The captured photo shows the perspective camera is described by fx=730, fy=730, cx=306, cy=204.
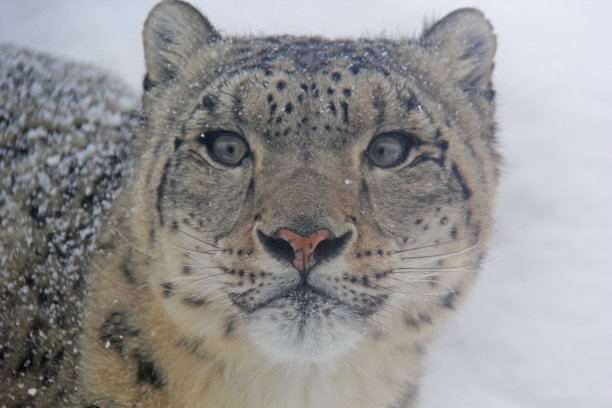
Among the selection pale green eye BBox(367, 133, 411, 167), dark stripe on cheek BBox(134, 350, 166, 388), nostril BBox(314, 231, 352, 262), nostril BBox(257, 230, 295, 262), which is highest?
pale green eye BBox(367, 133, 411, 167)

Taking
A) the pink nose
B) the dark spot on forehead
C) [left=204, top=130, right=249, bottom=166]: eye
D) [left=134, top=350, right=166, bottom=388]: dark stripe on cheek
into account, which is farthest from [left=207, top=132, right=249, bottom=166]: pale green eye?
[left=134, top=350, right=166, bottom=388]: dark stripe on cheek

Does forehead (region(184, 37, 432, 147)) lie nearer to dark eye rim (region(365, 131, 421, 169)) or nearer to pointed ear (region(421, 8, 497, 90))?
dark eye rim (region(365, 131, 421, 169))

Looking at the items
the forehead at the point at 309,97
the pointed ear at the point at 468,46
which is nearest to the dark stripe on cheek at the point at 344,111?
the forehead at the point at 309,97

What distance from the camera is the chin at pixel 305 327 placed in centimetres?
262

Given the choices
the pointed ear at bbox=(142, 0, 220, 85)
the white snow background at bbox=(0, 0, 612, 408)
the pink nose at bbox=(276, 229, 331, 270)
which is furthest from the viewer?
the white snow background at bbox=(0, 0, 612, 408)

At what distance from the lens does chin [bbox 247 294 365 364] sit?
8.59ft

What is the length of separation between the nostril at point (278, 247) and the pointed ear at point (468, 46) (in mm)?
1572

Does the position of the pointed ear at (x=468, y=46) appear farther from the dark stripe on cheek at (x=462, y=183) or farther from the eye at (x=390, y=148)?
the eye at (x=390, y=148)

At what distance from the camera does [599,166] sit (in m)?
7.00

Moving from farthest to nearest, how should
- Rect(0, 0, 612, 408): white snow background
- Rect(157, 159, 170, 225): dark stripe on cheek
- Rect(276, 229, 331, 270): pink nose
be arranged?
Rect(0, 0, 612, 408): white snow background → Rect(157, 159, 170, 225): dark stripe on cheek → Rect(276, 229, 331, 270): pink nose

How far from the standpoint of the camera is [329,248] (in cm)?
254

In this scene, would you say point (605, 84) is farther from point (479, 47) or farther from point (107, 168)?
point (107, 168)

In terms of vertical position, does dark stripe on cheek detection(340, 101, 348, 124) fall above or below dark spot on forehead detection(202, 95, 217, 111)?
above

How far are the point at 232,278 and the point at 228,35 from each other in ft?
5.07
